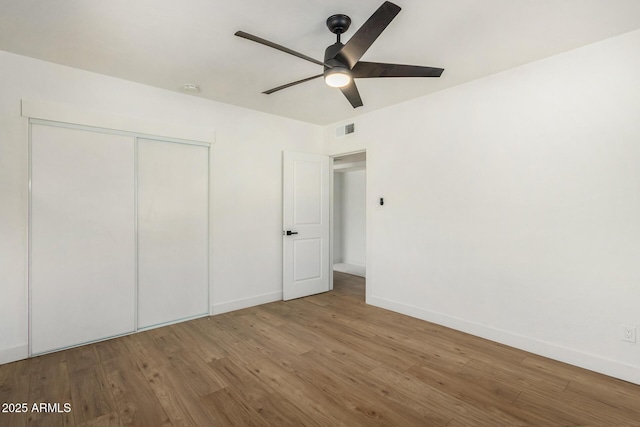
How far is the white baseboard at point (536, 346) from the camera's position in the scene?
2322mm

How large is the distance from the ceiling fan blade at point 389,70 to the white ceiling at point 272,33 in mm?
312

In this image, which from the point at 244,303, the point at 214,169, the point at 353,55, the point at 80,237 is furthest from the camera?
the point at 244,303

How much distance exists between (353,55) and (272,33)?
79 cm

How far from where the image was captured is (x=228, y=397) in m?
2.11

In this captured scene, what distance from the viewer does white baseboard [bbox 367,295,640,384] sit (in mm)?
2322

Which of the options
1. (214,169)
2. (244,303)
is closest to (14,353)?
(244,303)

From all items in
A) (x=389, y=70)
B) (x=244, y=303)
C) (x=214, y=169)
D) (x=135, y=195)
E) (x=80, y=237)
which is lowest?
(x=244, y=303)

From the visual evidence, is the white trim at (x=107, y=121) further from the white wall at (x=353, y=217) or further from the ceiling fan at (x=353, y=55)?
the white wall at (x=353, y=217)

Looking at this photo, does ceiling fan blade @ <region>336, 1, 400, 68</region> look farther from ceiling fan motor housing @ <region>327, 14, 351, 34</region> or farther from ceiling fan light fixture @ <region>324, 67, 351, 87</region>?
ceiling fan motor housing @ <region>327, 14, 351, 34</region>

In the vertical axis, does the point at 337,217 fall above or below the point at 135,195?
below

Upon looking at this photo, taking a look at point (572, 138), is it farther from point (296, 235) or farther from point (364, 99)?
point (296, 235)

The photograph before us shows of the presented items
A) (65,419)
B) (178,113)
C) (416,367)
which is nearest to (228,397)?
(65,419)

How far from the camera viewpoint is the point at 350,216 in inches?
289

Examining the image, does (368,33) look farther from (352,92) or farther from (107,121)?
(107,121)
